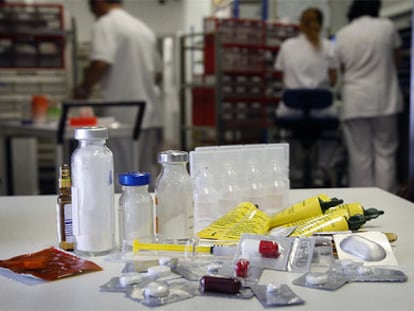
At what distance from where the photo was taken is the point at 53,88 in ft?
16.2

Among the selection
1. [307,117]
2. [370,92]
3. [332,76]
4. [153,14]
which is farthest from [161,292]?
[153,14]

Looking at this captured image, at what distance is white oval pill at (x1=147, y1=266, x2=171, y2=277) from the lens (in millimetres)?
686

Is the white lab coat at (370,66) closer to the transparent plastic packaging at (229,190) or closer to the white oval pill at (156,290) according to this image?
the transparent plastic packaging at (229,190)

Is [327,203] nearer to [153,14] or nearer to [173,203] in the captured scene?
[173,203]

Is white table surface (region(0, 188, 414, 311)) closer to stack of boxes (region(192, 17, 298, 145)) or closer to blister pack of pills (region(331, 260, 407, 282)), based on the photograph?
blister pack of pills (region(331, 260, 407, 282))

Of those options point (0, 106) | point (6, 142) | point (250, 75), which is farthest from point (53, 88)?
point (250, 75)

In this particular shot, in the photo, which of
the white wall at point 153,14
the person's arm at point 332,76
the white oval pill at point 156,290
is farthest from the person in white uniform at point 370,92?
the white wall at point 153,14

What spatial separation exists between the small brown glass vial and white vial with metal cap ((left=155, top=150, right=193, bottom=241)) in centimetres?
13

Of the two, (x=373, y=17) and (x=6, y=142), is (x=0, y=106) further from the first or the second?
(x=373, y=17)

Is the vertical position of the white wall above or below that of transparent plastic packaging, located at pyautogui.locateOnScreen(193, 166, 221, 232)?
above

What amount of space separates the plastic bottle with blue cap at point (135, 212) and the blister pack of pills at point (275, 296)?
214 millimetres

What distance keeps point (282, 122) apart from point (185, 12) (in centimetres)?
548

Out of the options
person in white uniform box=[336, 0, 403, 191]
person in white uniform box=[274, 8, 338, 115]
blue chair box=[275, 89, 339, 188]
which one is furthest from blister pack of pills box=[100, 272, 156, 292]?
person in white uniform box=[274, 8, 338, 115]

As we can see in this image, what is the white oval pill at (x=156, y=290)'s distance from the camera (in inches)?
24.3
